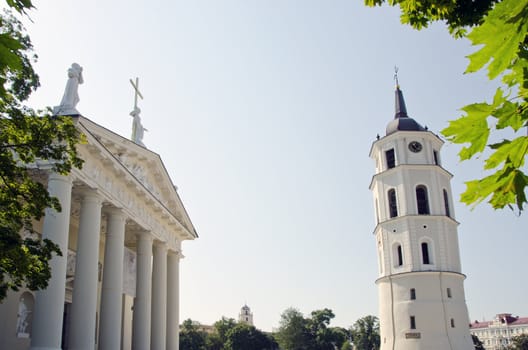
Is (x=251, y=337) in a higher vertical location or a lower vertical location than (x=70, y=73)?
lower

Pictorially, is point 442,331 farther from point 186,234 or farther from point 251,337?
point 251,337

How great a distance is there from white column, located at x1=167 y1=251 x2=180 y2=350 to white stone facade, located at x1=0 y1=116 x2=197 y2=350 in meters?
0.06

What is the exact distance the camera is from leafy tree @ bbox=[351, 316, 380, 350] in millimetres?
89062

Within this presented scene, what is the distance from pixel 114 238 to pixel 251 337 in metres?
70.8

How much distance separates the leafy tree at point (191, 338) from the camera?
87.9 m

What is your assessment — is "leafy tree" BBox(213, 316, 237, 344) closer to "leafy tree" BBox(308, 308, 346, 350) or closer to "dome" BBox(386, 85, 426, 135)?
"leafy tree" BBox(308, 308, 346, 350)

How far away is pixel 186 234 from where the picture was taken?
32.6 m

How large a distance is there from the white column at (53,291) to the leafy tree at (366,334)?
79555 millimetres

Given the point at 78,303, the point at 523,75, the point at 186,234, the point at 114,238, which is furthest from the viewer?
the point at 186,234

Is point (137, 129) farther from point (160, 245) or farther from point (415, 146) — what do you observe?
point (415, 146)

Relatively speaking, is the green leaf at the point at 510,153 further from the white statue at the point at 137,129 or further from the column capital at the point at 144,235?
the white statue at the point at 137,129

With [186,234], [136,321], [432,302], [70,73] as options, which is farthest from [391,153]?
[70,73]

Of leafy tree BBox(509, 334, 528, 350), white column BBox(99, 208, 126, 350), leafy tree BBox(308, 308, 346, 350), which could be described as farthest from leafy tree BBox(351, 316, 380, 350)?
white column BBox(99, 208, 126, 350)

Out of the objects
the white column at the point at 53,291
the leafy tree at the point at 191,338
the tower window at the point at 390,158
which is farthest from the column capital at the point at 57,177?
the leafy tree at the point at 191,338
